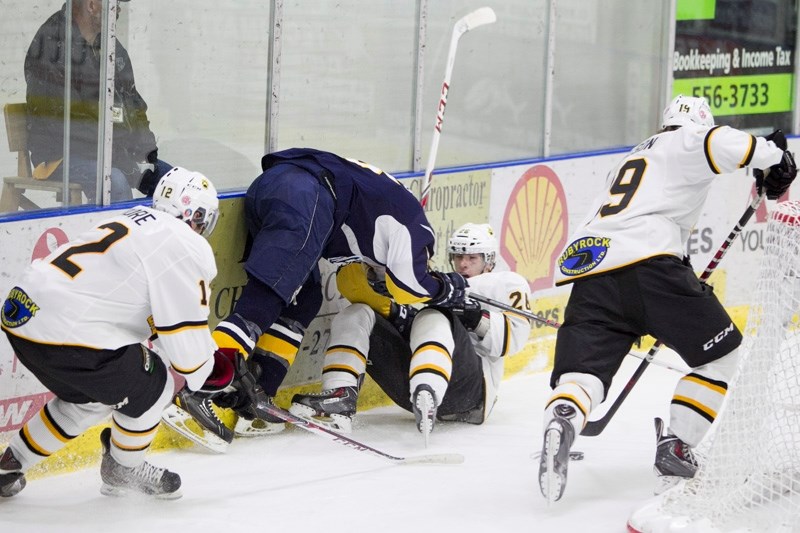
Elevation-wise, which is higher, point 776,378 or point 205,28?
point 205,28

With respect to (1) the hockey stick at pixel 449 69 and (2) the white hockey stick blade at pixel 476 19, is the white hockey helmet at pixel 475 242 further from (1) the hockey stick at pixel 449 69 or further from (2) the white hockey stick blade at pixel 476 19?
(2) the white hockey stick blade at pixel 476 19

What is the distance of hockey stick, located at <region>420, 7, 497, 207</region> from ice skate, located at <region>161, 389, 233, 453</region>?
3.72ft

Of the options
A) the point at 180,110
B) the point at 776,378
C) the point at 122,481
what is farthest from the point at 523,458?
the point at 180,110

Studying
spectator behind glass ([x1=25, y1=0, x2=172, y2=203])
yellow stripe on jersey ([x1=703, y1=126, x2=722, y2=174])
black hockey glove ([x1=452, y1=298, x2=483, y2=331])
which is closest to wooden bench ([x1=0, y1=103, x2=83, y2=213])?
spectator behind glass ([x1=25, y1=0, x2=172, y2=203])

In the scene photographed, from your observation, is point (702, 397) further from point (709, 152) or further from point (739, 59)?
point (739, 59)

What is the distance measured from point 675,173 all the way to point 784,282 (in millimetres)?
418

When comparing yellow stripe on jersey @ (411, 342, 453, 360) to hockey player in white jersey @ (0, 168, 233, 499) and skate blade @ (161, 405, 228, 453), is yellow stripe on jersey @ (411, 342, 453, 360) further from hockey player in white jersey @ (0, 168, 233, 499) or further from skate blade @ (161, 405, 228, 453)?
hockey player in white jersey @ (0, 168, 233, 499)

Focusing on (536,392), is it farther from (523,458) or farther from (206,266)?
(206,266)

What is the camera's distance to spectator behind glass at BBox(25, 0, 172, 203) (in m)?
3.91

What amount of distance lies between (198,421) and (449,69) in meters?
1.64

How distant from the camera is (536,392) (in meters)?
5.08

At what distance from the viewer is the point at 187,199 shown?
344 centimetres

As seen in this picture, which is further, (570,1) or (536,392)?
(570,1)

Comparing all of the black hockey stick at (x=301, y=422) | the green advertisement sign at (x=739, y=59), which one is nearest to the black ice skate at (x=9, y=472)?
the black hockey stick at (x=301, y=422)
